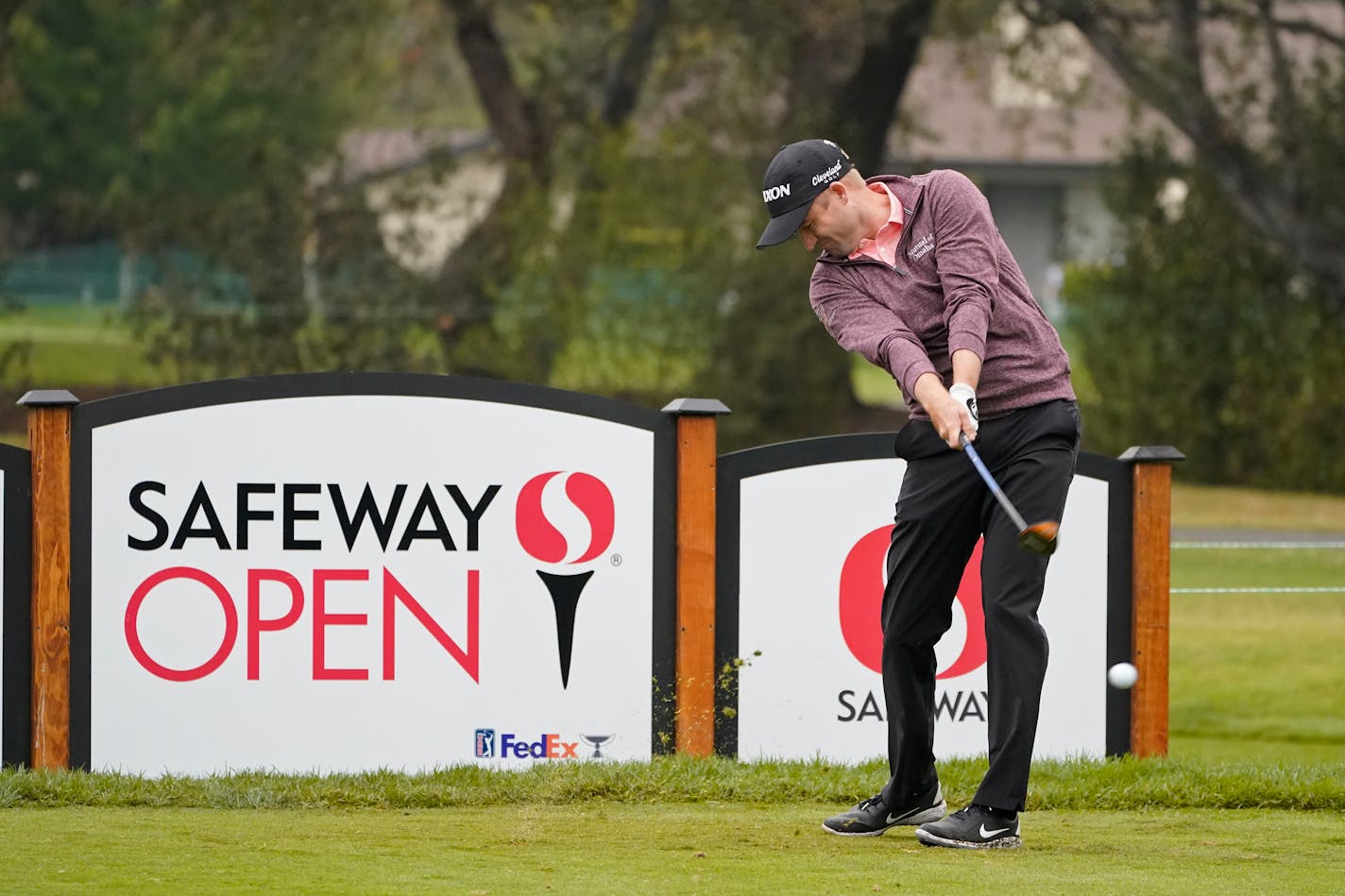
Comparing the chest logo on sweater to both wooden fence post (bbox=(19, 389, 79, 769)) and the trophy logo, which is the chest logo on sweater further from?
wooden fence post (bbox=(19, 389, 79, 769))

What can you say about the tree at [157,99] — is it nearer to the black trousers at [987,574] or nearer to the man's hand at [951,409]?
the black trousers at [987,574]

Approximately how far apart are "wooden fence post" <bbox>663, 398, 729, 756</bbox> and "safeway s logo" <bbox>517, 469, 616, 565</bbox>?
0.25 meters

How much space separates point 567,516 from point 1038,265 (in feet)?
140

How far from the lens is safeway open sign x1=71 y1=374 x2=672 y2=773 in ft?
20.2

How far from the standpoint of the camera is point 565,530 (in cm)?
A: 636

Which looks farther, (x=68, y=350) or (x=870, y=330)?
(x=68, y=350)

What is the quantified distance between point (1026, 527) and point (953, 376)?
1.33 feet

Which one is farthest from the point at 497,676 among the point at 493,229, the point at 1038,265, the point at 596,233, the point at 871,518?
the point at 1038,265

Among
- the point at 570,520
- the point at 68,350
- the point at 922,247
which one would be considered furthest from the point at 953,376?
the point at 68,350

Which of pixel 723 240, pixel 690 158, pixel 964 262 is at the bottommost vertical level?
pixel 964 262

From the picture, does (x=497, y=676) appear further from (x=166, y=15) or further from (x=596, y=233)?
(x=166, y=15)

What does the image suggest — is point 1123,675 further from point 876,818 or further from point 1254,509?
point 1254,509

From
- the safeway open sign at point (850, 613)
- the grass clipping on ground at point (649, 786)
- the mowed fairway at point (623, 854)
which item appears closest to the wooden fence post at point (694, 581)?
the safeway open sign at point (850, 613)

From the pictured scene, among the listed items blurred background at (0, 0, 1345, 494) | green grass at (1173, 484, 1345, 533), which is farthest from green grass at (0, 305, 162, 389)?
green grass at (1173, 484, 1345, 533)
